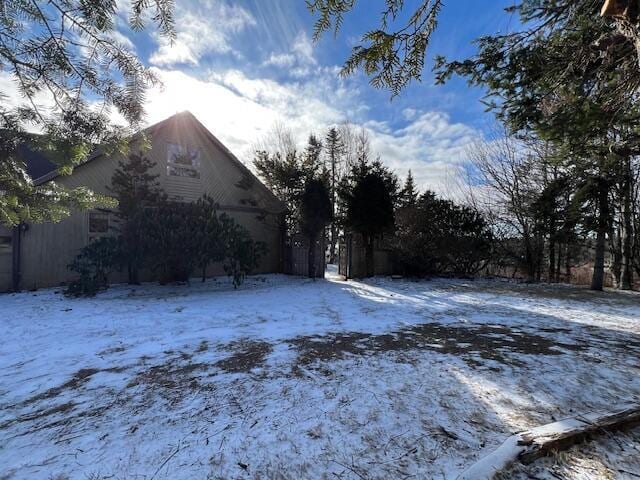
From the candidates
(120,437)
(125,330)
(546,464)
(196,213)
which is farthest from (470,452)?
(196,213)

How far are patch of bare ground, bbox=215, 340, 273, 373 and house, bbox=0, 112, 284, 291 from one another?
5360 mm

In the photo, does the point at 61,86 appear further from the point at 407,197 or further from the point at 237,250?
the point at 407,197

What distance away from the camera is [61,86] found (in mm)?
1897

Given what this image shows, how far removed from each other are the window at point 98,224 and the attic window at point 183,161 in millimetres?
2567

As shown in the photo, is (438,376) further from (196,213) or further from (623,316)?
(196,213)

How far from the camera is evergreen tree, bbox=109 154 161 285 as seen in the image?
28.0 ft

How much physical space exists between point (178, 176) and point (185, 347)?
351 inches

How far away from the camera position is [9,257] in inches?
345

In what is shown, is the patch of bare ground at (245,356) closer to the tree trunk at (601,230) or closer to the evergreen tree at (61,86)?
the evergreen tree at (61,86)

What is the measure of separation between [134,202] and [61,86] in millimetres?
8709

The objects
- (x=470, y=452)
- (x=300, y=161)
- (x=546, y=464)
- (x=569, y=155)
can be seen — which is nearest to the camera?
(x=546, y=464)

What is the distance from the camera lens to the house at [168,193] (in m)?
8.94

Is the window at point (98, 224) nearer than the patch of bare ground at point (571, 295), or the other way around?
the patch of bare ground at point (571, 295)

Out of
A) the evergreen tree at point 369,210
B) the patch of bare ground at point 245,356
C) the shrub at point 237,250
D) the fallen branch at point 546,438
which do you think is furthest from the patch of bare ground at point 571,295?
the patch of bare ground at point 245,356
